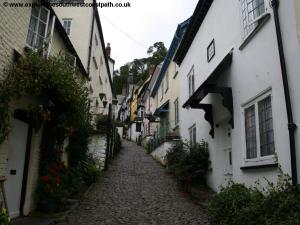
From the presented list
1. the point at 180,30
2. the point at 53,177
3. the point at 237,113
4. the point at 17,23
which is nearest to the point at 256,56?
the point at 237,113

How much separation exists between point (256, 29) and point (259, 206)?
3.85 m

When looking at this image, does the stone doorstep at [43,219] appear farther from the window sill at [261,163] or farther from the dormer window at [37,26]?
the window sill at [261,163]

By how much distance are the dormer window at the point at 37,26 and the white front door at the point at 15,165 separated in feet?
7.20

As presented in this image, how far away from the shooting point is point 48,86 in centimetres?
718

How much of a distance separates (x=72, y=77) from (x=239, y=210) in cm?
501

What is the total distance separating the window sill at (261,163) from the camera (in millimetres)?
5973

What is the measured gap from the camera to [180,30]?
1716cm

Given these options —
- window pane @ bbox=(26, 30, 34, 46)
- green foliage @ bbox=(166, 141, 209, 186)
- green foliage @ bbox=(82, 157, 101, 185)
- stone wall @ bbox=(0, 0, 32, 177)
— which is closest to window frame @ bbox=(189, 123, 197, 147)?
green foliage @ bbox=(166, 141, 209, 186)

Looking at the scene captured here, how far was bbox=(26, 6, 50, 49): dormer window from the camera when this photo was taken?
8.13 metres

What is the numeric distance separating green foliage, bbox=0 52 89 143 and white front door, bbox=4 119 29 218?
1.01 meters

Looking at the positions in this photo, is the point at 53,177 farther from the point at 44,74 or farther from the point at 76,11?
the point at 76,11

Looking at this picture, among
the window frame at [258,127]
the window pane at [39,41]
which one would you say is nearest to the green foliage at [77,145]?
the window pane at [39,41]

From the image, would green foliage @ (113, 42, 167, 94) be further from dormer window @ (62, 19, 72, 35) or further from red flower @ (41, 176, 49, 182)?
red flower @ (41, 176, 49, 182)

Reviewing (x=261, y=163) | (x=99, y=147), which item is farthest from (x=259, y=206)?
(x=99, y=147)
